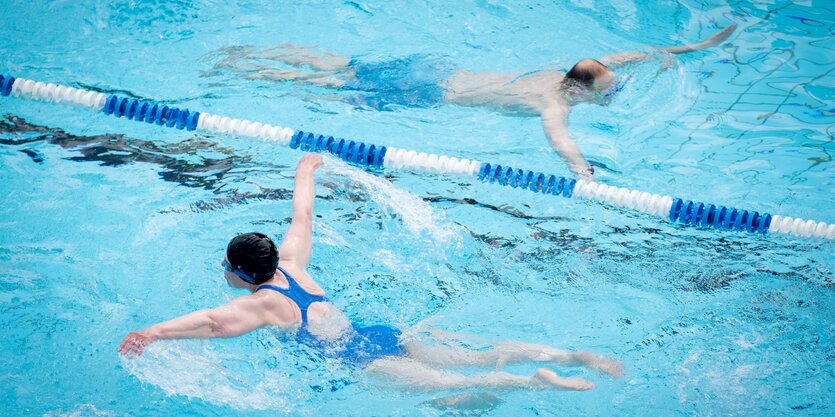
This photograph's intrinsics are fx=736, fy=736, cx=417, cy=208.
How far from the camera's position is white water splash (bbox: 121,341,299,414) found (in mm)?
3299

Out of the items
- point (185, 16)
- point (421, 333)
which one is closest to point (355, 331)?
point (421, 333)

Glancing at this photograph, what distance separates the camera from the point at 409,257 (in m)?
4.19

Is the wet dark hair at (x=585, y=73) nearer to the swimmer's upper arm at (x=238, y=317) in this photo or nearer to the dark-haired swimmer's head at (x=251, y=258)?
the dark-haired swimmer's head at (x=251, y=258)

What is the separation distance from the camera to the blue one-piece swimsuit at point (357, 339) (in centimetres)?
329

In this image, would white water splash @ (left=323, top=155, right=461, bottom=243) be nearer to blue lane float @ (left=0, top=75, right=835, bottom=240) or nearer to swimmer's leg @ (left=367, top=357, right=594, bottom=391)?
blue lane float @ (left=0, top=75, right=835, bottom=240)

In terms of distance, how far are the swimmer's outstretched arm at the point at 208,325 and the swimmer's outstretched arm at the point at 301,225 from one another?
0.42m

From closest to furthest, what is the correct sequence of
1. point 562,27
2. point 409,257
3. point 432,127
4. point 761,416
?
point 761,416, point 409,257, point 432,127, point 562,27

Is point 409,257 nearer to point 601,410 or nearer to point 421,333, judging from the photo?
point 421,333

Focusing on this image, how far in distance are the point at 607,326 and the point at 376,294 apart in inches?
48.4

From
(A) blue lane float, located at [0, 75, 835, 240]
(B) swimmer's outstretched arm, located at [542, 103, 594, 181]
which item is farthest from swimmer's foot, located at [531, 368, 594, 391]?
(B) swimmer's outstretched arm, located at [542, 103, 594, 181]

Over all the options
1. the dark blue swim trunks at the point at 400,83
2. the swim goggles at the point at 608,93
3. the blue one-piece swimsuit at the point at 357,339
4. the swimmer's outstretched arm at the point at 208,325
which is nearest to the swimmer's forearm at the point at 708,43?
the swim goggles at the point at 608,93

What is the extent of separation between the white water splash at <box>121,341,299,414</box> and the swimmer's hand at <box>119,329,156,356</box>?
600mm

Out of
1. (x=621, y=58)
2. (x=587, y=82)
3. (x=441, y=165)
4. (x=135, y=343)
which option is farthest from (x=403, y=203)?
(x=621, y=58)

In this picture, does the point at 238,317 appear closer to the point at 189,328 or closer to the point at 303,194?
the point at 189,328
